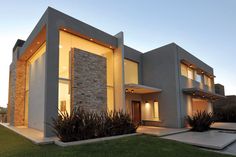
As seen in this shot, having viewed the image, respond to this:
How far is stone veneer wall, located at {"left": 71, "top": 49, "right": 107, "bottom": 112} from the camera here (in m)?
9.77

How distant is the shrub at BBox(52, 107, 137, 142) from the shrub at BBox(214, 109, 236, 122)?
1638cm

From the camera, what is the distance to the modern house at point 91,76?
9.20 m

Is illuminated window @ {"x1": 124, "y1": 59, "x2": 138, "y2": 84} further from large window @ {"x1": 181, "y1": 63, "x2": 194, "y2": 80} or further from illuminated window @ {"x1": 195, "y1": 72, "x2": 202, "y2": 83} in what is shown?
illuminated window @ {"x1": 195, "y1": 72, "x2": 202, "y2": 83}

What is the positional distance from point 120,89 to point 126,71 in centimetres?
298

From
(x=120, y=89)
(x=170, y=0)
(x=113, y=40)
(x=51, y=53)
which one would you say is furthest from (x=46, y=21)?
(x=170, y=0)

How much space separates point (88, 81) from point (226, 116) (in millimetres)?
18689

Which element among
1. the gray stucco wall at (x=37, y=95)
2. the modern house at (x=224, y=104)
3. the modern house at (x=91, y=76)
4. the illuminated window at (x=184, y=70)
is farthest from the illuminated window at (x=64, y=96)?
the modern house at (x=224, y=104)

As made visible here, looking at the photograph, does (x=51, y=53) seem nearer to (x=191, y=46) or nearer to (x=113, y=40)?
(x=113, y=40)

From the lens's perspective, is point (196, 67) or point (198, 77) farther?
point (198, 77)

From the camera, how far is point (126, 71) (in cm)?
1474

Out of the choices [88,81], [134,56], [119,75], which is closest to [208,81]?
[134,56]

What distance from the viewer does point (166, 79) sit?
47.8 ft

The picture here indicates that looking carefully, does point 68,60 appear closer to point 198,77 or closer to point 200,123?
point 200,123

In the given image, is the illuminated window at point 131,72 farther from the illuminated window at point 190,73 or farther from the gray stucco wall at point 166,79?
the illuminated window at point 190,73
